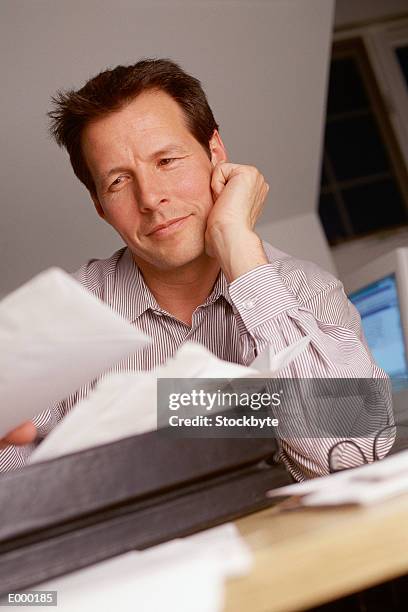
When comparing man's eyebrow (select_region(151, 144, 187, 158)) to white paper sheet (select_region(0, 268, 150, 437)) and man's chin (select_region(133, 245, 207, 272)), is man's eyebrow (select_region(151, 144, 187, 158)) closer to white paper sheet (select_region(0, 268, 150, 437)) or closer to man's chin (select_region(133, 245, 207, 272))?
man's chin (select_region(133, 245, 207, 272))

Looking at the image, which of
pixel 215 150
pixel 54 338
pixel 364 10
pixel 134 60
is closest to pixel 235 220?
pixel 215 150

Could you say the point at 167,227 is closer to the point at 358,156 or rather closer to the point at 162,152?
the point at 162,152

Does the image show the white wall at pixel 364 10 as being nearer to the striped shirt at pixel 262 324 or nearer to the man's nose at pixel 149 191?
the striped shirt at pixel 262 324

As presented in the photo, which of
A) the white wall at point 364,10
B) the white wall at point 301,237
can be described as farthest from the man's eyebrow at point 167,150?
the white wall at point 364,10

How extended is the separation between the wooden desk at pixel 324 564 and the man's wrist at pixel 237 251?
79 centimetres

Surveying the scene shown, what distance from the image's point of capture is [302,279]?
1.52 meters

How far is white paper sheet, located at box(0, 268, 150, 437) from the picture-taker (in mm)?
465

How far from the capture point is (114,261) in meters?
1.72

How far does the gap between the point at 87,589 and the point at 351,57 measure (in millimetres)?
4734

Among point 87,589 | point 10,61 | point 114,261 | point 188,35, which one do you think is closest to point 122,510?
point 87,589

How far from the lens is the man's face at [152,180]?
4.84ft

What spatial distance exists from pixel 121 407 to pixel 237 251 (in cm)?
71

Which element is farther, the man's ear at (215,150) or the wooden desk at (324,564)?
the man's ear at (215,150)

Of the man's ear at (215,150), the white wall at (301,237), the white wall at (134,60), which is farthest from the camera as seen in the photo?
the white wall at (301,237)
